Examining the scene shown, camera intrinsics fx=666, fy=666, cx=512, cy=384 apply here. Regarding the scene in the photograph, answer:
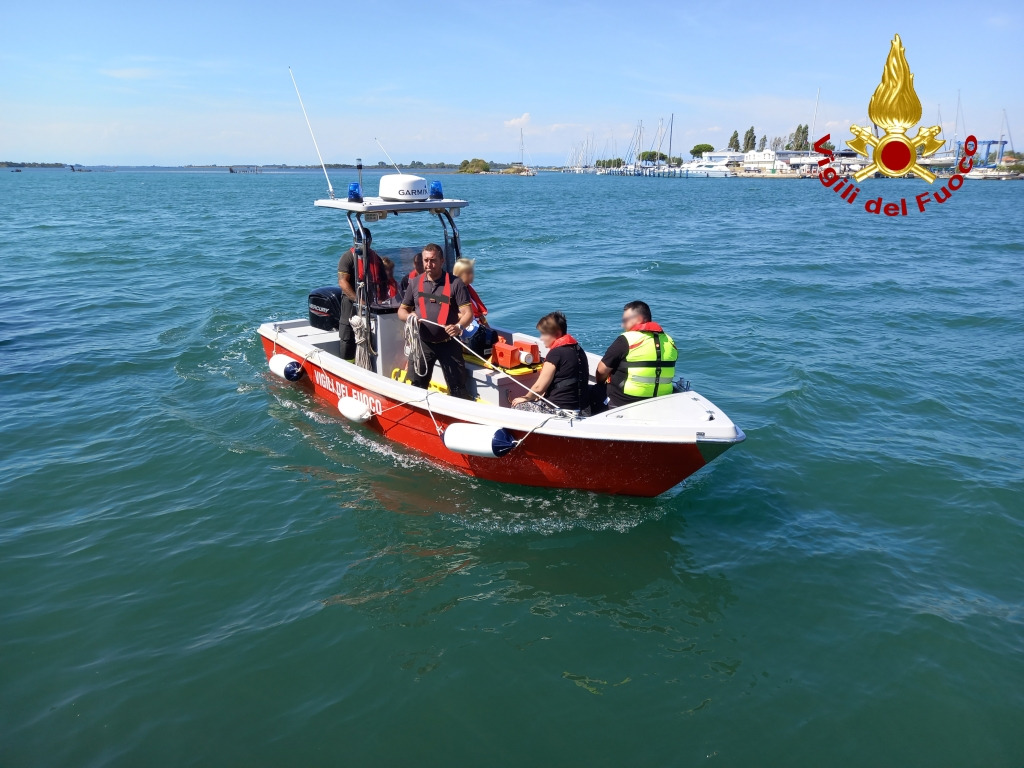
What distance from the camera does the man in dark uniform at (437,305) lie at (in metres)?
6.79

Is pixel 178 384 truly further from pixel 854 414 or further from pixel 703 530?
pixel 854 414

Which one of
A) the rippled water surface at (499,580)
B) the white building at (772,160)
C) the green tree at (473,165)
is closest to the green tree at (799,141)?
the white building at (772,160)

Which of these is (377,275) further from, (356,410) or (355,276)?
(356,410)

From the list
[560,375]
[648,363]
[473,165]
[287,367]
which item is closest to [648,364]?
[648,363]

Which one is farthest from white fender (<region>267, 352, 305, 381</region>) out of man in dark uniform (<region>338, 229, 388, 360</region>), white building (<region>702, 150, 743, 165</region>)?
white building (<region>702, 150, 743, 165</region>)

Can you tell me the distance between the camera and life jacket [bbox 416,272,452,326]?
6.79 meters

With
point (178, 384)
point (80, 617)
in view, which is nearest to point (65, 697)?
point (80, 617)

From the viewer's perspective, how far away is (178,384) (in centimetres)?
991

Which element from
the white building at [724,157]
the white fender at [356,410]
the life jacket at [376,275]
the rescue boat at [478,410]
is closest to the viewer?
the rescue boat at [478,410]

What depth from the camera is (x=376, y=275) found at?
26.6 feet

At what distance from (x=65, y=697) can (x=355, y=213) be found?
5509 mm

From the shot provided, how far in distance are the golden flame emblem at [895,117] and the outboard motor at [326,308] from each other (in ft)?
21.7

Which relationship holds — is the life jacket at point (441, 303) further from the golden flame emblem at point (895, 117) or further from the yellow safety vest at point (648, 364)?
the golden flame emblem at point (895, 117)

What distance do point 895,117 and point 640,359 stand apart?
4.05 m
